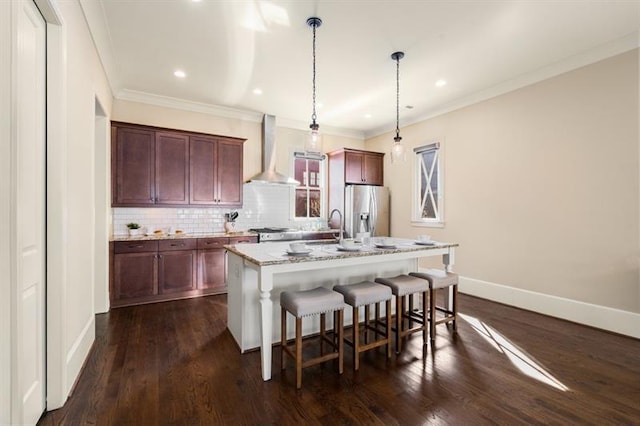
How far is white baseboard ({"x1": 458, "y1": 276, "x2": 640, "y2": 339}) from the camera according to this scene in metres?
3.05

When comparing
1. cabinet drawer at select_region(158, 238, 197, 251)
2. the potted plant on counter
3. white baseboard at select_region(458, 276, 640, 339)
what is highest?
the potted plant on counter

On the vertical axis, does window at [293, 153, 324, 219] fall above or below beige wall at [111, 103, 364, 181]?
below

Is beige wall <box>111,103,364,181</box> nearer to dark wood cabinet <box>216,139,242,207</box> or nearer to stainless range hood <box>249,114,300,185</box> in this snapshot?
stainless range hood <box>249,114,300,185</box>

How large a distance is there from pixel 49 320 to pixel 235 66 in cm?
310

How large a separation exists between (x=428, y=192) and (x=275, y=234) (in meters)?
2.79

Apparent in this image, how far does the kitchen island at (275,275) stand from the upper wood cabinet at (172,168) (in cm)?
197

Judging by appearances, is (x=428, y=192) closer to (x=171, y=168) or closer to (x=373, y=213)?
(x=373, y=213)

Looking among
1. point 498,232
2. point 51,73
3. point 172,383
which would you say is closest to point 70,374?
point 172,383

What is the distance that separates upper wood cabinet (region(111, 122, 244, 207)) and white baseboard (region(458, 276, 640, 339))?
395cm

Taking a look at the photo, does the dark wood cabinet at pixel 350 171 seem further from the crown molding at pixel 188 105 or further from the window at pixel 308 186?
the crown molding at pixel 188 105

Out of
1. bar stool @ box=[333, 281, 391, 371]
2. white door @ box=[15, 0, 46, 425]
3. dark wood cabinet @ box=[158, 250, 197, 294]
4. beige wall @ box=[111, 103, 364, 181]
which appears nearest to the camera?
white door @ box=[15, 0, 46, 425]

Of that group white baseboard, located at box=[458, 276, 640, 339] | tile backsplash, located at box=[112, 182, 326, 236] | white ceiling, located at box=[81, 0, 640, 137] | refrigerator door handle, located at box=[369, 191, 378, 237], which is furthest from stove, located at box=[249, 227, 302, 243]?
white baseboard, located at box=[458, 276, 640, 339]

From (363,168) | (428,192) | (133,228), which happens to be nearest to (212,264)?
(133,228)

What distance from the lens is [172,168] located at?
4.37m
